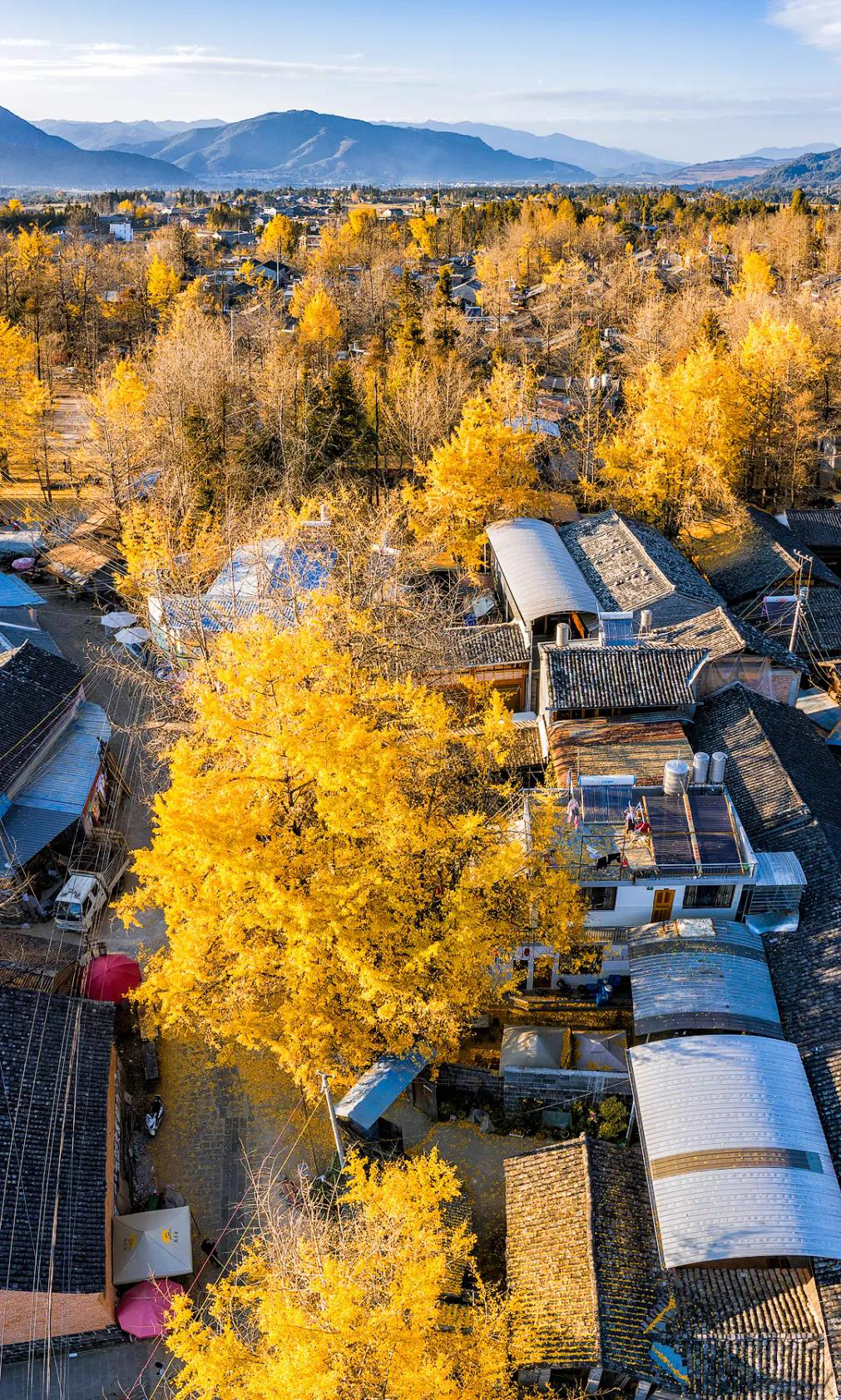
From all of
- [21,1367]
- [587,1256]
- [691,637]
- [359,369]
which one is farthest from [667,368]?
[21,1367]

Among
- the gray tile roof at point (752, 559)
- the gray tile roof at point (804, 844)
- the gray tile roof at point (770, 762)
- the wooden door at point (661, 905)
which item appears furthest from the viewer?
the gray tile roof at point (752, 559)

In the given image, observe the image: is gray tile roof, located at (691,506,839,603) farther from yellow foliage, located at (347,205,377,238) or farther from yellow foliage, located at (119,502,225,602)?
yellow foliage, located at (347,205,377,238)

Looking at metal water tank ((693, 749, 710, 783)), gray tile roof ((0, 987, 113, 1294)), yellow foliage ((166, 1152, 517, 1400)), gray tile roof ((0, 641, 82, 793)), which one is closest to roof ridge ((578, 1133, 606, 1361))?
yellow foliage ((166, 1152, 517, 1400))

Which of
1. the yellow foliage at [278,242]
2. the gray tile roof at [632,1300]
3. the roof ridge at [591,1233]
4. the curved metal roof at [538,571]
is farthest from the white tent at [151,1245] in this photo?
the yellow foliage at [278,242]

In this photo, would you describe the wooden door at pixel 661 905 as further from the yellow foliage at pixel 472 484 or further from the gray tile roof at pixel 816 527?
the gray tile roof at pixel 816 527

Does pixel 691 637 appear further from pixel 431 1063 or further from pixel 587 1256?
pixel 587 1256

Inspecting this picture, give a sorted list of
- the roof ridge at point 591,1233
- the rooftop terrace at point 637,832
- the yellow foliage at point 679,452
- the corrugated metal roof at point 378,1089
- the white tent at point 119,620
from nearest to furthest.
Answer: the roof ridge at point 591,1233 < the corrugated metal roof at point 378,1089 < the rooftop terrace at point 637,832 < the white tent at point 119,620 < the yellow foliage at point 679,452
